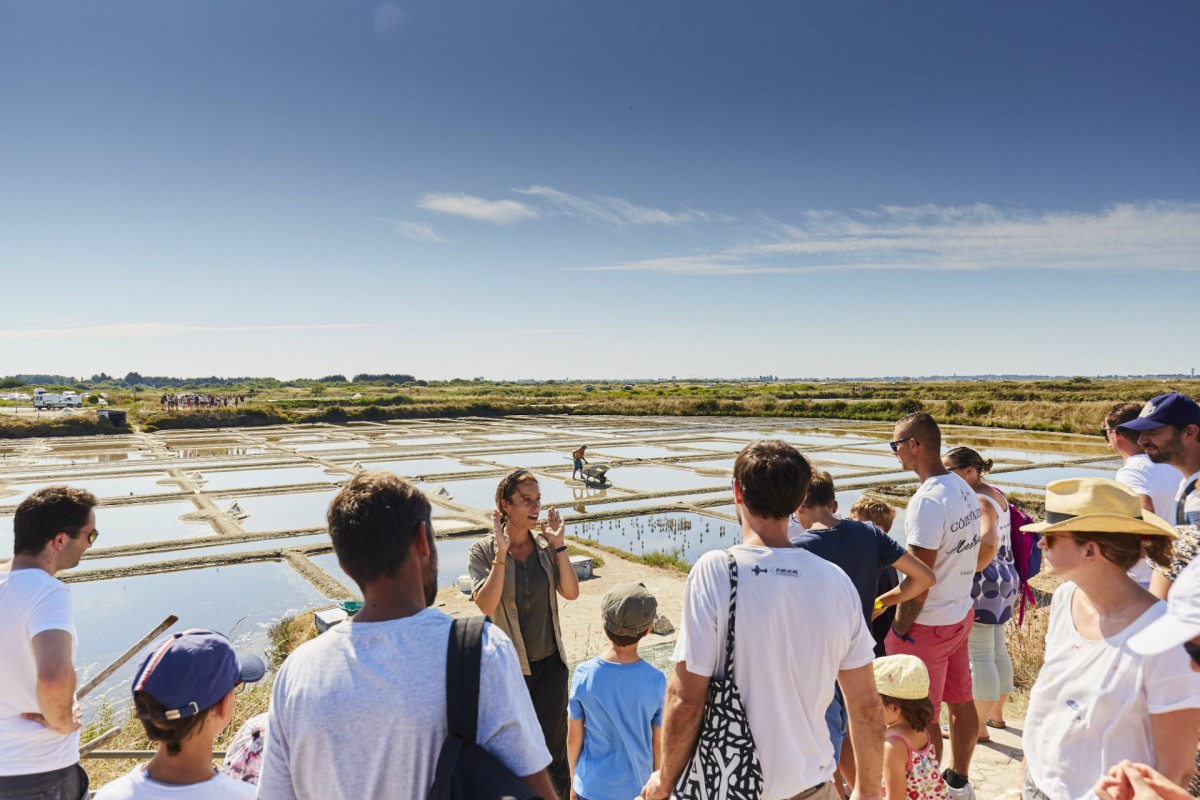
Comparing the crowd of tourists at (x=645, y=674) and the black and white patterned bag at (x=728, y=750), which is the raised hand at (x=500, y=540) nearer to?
the crowd of tourists at (x=645, y=674)

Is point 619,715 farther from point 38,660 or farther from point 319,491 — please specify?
point 319,491

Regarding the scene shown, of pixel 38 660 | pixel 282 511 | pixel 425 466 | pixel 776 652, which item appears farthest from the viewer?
pixel 425 466

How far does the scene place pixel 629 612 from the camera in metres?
2.74

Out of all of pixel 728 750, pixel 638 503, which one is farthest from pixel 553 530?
pixel 638 503

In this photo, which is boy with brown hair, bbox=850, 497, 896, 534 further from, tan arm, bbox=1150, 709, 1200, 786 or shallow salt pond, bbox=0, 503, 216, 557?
shallow salt pond, bbox=0, 503, 216, 557

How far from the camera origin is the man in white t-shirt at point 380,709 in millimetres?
1435

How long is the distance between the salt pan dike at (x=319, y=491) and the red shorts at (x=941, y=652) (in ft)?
13.1

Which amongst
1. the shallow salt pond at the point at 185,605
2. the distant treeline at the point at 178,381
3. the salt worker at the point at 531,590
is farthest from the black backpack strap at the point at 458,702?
the distant treeline at the point at 178,381

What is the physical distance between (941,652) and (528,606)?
2.12 meters

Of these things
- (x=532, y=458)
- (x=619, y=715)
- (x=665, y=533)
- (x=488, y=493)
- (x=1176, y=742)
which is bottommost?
(x=665, y=533)

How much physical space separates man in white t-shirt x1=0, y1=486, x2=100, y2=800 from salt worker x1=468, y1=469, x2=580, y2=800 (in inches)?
59.4

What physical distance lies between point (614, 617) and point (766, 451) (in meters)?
1.02

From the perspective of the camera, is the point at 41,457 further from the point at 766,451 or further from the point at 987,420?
the point at 987,420

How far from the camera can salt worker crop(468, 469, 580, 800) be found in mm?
3199
